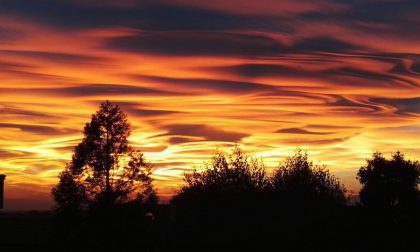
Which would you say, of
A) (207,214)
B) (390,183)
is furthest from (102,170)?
(390,183)

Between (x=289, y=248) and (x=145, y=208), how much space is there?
16418mm

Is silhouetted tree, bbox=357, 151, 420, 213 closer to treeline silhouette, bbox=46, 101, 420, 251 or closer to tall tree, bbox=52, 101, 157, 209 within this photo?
treeline silhouette, bbox=46, 101, 420, 251

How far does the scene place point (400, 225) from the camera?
1903 inches

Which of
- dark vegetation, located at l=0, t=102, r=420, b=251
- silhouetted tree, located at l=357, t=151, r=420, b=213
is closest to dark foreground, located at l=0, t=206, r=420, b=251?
dark vegetation, located at l=0, t=102, r=420, b=251

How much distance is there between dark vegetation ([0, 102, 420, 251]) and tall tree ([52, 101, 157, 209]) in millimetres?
84

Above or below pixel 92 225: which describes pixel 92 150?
above

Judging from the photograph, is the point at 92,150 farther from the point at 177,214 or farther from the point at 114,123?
the point at 177,214

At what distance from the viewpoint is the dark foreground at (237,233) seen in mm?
42656

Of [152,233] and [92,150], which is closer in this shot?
[152,233]

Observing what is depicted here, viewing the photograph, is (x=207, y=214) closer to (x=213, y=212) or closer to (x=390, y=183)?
(x=213, y=212)

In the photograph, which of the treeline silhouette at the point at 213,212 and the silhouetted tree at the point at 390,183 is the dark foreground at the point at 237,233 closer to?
the treeline silhouette at the point at 213,212

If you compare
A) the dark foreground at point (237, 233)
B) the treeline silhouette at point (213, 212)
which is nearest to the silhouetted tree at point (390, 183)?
the treeline silhouette at point (213, 212)

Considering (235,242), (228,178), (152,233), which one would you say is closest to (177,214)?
(228,178)

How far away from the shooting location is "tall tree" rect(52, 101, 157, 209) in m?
55.5
